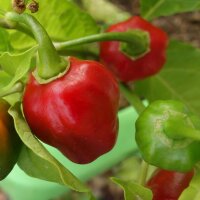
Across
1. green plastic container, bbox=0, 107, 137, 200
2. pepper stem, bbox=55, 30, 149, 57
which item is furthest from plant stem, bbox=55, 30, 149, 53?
green plastic container, bbox=0, 107, 137, 200

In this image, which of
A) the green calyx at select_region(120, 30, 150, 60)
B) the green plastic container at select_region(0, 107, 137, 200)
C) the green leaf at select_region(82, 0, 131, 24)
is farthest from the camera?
the green plastic container at select_region(0, 107, 137, 200)

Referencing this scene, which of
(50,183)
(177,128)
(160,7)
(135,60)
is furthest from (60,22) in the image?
(50,183)

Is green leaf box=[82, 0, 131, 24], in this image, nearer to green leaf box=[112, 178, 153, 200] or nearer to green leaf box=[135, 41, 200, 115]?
green leaf box=[135, 41, 200, 115]

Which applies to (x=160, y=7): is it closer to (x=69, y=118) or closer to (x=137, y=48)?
(x=137, y=48)

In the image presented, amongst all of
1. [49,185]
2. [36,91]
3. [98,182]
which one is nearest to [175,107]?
[36,91]

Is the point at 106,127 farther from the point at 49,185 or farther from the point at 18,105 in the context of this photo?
the point at 49,185

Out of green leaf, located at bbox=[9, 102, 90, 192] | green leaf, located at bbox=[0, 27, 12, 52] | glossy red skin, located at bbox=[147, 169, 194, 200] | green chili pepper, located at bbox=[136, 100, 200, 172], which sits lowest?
glossy red skin, located at bbox=[147, 169, 194, 200]
